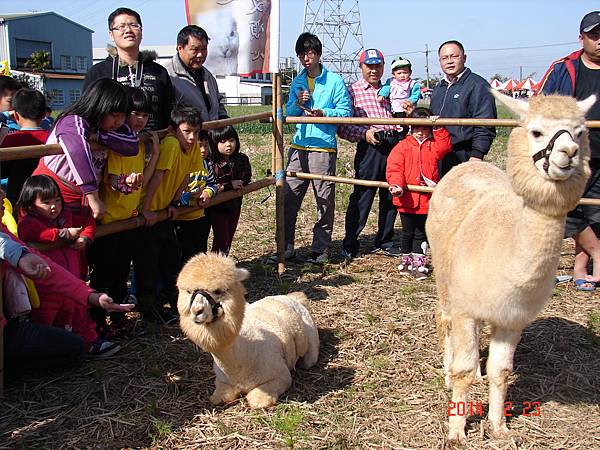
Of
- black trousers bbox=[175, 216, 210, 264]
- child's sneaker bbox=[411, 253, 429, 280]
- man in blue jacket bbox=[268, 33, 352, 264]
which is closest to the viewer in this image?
black trousers bbox=[175, 216, 210, 264]

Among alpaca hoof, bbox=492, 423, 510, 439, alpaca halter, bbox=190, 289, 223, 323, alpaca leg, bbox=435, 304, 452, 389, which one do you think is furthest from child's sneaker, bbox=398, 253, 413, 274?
alpaca halter, bbox=190, 289, 223, 323

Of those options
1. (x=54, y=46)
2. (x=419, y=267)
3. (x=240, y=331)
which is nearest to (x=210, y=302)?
(x=240, y=331)

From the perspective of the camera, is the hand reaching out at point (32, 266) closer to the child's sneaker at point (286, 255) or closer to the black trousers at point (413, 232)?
the child's sneaker at point (286, 255)

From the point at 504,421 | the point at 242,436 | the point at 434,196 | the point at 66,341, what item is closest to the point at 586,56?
the point at 434,196

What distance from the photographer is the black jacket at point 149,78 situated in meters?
4.68

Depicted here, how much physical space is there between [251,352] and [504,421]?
1507mm

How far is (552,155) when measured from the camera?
2672 millimetres

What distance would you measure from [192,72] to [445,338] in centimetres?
324

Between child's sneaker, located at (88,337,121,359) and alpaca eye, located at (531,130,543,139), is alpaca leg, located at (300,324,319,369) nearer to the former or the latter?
child's sneaker, located at (88,337,121,359)

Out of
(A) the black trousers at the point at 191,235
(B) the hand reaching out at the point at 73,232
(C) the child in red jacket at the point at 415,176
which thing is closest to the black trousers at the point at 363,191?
(C) the child in red jacket at the point at 415,176

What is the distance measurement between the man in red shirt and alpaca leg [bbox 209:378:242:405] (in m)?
2.19

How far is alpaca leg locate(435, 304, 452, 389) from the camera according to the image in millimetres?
3918

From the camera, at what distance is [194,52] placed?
5320 mm

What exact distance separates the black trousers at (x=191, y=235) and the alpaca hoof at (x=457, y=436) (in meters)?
2.76
